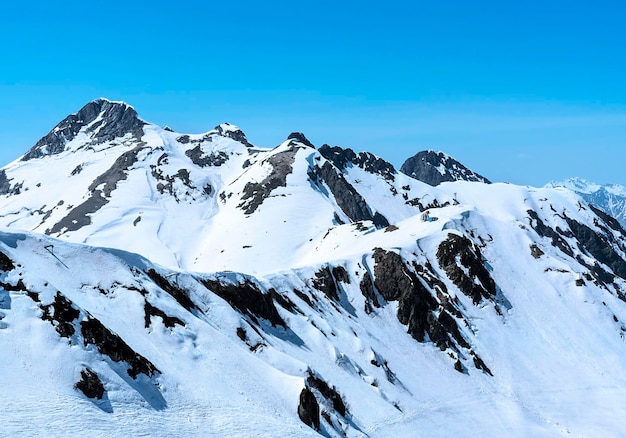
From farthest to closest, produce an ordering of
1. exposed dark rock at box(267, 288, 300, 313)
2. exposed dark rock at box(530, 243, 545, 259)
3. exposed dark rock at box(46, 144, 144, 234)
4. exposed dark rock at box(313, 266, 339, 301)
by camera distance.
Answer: exposed dark rock at box(46, 144, 144, 234) → exposed dark rock at box(530, 243, 545, 259) → exposed dark rock at box(313, 266, 339, 301) → exposed dark rock at box(267, 288, 300, 313)

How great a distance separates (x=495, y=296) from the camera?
90438mm

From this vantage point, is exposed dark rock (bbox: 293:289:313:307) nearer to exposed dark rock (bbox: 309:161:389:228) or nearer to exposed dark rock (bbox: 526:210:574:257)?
exposed dark rock (bbox: 309:161:389:228)

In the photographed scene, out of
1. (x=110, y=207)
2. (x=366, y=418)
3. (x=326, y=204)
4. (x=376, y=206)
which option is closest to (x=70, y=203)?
(x=110, y=207)

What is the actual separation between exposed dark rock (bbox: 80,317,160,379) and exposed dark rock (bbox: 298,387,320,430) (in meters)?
11.0

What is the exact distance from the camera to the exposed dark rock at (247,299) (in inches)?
2232

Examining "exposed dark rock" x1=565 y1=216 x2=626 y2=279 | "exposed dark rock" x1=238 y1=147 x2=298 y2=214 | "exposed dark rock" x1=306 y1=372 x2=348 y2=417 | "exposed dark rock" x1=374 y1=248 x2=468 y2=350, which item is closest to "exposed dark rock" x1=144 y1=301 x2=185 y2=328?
"exposed dark rock" x1=306 y1=372 x2=348 y2=417

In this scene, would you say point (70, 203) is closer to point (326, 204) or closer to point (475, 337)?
point (326, 204)

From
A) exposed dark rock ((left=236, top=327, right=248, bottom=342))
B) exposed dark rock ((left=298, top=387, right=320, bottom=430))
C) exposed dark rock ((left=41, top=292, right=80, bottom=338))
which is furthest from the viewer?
exposed dark rock ((left=236, top=327, right=248, bottom=342))

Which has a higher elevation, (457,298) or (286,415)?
(457,298)

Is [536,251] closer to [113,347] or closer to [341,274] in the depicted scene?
[341,274]

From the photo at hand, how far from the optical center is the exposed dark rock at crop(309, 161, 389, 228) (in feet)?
500

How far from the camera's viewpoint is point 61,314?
35.2 m

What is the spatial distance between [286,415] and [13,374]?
59.0ft

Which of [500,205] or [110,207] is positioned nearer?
[110,207]
